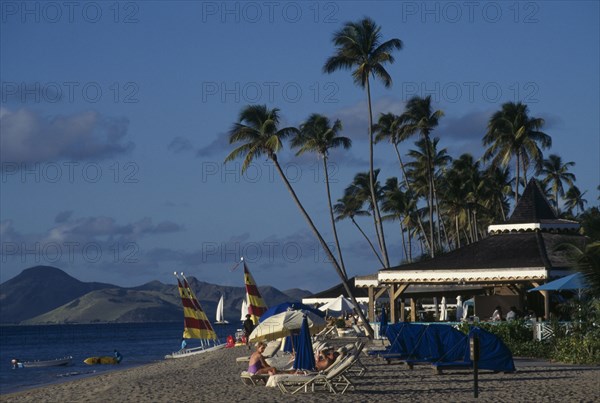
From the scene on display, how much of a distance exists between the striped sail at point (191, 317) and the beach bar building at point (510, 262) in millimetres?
12043

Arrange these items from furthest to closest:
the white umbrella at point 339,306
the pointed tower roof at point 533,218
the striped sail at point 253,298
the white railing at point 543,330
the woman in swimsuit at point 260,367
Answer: the white umbrella at point 339,306 < the striped sail at point 253,298 < the pointed tower roof at point 533,218 < the white railing at point 543,330 < the woman in swimsuit at point 260,367

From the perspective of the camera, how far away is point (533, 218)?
3947 centimetres

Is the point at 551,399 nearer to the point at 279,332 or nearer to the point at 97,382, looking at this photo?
the point at 279,332

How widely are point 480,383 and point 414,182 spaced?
60.3 meters

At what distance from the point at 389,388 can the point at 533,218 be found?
2003 cm

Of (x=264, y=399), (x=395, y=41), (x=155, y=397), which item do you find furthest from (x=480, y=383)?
(x=395, y=41)

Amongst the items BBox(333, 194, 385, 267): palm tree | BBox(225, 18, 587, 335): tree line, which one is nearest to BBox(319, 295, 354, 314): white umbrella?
BBox(225, 18, 587, 335): tree line

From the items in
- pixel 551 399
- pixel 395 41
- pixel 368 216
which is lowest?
pixel 551 399

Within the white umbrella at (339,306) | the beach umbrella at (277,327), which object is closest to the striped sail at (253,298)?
the white umbrella at (339,306)

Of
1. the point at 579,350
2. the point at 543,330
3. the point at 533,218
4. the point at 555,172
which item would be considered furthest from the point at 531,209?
the point at 555,172

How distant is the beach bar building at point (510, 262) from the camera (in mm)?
34969

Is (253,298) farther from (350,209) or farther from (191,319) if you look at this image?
(350,209)

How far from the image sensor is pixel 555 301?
1515 inches

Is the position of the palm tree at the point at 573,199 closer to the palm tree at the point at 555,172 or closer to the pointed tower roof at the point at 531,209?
the palm tree at the point at 555,172
